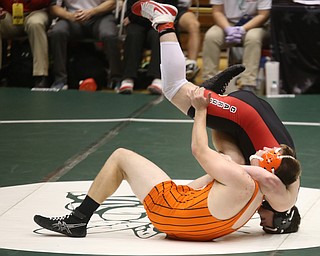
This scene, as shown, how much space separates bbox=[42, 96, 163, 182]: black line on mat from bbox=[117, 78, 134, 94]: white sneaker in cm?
61

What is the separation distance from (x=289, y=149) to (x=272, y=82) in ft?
15.5

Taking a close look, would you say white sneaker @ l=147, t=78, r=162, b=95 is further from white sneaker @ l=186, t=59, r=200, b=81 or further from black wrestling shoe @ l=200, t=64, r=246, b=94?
black wrestling shoe @ l=200, t=64, r=246, b=94

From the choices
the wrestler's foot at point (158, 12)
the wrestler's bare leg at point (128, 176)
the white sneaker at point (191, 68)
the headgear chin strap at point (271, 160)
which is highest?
the wrestler's foot at point (158, 12)

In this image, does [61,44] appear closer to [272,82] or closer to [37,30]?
[37,30]

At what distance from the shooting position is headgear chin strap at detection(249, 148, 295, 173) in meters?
4.62


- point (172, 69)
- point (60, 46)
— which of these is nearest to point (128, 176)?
point (172, 69)

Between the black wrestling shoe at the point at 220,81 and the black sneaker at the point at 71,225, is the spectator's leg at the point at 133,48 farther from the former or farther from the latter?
the black sneaker at the point at 71,225

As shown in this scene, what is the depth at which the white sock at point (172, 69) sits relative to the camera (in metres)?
5.34

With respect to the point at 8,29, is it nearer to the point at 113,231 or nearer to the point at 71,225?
the point at 113,231

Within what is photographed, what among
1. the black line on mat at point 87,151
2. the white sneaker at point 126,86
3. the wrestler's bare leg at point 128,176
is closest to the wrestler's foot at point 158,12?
the wrestler's bare leg at point 128,176

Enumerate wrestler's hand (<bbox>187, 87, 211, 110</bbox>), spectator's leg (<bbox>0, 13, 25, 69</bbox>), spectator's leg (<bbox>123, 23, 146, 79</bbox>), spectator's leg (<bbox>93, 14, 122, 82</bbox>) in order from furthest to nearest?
spectator's leg (<bbox>0, 13, 25, 69</bbox>), spectator's leg (<bbox>93, 14, 122, 82</bbox>), spectator's leg (<bbox>123, 23, 146, 79</bbox>), wrestler's hand (<bbox>187, 87, 211, 110</bbox>)

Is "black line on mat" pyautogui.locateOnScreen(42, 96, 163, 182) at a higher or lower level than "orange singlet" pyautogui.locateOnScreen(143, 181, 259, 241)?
lower

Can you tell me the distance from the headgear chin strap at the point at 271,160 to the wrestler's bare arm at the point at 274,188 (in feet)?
0.10

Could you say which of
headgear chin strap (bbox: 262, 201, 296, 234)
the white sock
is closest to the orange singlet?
headgear chin strap (bbox: 262, 201, 296, 234)
